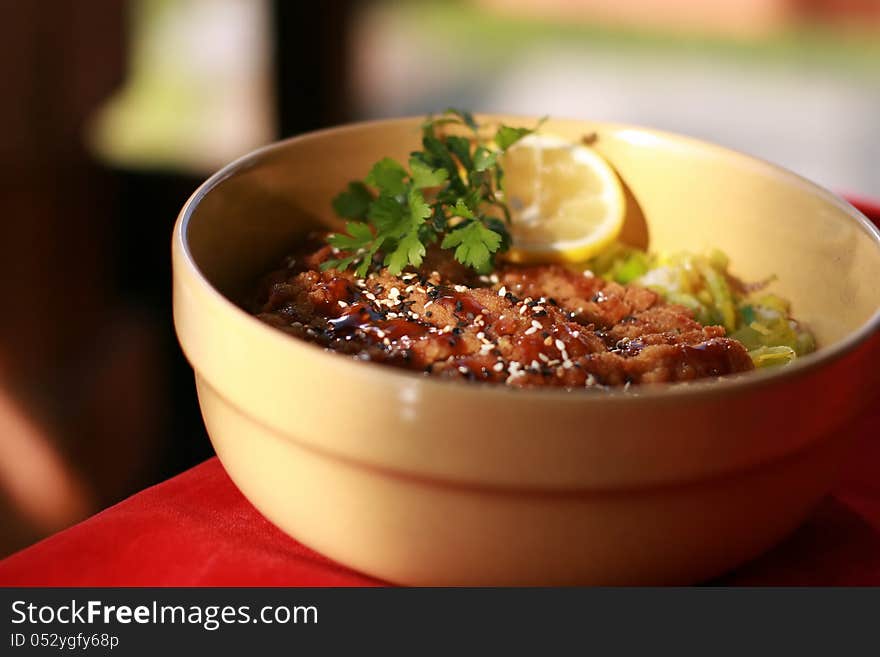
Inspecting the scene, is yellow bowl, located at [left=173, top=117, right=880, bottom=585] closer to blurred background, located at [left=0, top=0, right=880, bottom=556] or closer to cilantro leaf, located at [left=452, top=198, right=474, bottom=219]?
cilantro leaf, located at [left=452, top=198, right=474, bottom=219]

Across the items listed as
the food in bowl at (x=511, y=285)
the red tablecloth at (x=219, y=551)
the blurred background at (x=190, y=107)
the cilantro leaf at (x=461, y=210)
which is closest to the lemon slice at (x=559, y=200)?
the food in bowl at (x=511, y=285)

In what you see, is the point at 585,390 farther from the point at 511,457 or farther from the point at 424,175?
the point at 424,175

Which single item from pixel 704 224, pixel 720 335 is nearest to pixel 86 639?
pixel 720 335

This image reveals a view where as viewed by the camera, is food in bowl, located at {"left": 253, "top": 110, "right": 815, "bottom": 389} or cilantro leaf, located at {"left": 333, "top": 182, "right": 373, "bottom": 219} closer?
food in bowl, located at {"left": 253, "top": 110, "right": 815, "bottom": 389}

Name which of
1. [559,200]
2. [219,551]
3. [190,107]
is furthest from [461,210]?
[190,107]

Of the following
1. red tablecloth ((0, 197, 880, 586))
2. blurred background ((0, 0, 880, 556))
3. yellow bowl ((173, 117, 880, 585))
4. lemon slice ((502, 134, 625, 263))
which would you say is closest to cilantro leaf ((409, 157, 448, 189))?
lemon slice ((502, 134, 625, 263))

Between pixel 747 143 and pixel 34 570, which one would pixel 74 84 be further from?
pixel 747 143
